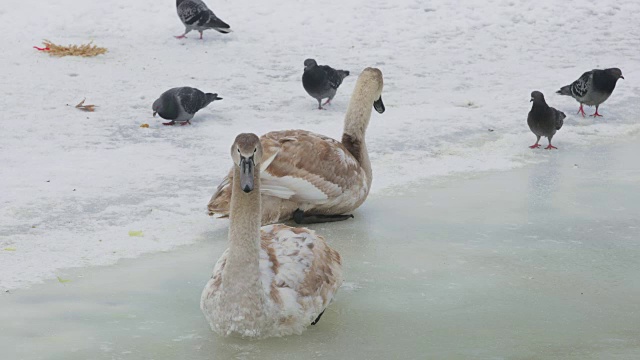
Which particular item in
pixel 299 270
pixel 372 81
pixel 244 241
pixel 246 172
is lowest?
pixel 299 270

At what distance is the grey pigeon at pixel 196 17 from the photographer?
43.0 feet

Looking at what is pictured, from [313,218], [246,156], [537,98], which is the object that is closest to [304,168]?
[313,218]

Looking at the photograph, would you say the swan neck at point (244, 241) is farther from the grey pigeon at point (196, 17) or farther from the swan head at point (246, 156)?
the grey pigeon at point (196, 17)

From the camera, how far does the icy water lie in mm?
4797

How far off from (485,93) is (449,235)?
493cm

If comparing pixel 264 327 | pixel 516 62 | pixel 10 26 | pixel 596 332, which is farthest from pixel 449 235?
pixel 10 26

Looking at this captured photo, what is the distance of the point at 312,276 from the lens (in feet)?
16.4

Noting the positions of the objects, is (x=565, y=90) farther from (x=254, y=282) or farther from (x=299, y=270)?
(x=254, y=282)

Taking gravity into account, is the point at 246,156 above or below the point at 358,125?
above

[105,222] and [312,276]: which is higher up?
[312,276]

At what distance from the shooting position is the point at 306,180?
22.3 feet

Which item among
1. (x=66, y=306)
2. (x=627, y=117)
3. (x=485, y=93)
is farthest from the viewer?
(x=485, y=93)

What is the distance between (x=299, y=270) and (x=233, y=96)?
6190 millimetres

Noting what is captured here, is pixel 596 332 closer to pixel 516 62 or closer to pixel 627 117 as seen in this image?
pixel 627 117
